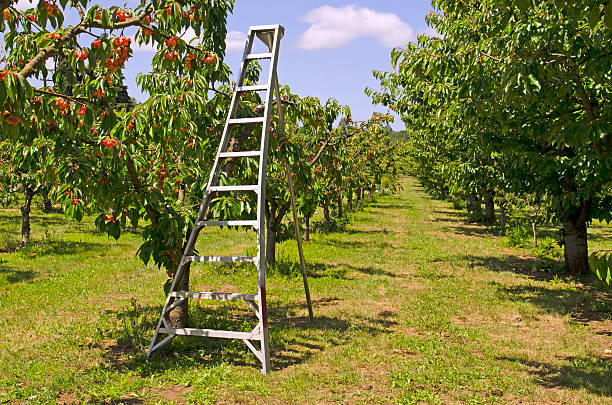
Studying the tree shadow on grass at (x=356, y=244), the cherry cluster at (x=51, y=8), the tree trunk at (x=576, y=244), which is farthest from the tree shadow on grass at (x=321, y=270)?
the cherry cluster at (x=51, y=8)

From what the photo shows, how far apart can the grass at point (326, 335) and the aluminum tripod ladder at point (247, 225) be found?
46cm

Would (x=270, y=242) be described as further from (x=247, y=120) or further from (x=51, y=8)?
(x=51, y=8)

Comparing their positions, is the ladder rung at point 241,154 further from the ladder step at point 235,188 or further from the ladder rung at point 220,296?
the ladder rung at point 220,296

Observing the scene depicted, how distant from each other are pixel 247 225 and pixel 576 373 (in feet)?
15.2

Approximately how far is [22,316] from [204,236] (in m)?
11.5

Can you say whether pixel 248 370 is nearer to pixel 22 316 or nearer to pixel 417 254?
pixel 22 316

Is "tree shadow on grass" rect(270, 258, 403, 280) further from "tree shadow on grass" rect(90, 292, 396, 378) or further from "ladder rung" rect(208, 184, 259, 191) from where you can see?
"ladder rung" rect(208, 184, 259, 191)

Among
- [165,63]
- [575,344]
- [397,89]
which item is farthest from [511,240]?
[165,63]

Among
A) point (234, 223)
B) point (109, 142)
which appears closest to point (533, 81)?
point (234, 223)

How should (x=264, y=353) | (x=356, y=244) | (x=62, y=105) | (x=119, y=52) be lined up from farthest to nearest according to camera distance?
(x=356, y=244) < (x=264, y=353) < (x=62, y=105) < (x=119, y=52)

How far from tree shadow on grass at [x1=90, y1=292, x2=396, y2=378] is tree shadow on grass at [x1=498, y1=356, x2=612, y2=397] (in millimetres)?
2349

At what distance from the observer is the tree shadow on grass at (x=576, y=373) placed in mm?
5755

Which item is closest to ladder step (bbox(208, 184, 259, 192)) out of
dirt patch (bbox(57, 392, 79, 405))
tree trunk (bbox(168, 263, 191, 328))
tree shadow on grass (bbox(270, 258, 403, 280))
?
tree trunk (bbox(168, 263, 191, 328))

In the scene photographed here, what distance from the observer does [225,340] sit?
7.48 m
